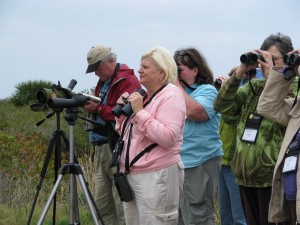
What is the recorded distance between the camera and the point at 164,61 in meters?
4.38

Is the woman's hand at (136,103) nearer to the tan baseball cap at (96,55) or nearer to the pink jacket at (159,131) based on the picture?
the pink jacket at (159,131)

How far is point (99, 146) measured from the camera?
596 cm

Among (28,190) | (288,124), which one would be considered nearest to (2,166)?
(28,190)

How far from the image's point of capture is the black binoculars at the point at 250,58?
4.33 metres

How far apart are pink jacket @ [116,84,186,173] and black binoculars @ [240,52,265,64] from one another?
550 millimetres

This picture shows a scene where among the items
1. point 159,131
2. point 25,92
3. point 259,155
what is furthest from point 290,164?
point 25,92

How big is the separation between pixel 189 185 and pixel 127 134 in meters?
1.02

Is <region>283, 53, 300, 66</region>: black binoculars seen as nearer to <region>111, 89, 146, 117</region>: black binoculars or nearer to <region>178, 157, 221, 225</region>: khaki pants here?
<region>111, 89, 146, 117</region>: black binoculars

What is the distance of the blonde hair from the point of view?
436cm

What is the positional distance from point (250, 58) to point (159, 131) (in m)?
0.89

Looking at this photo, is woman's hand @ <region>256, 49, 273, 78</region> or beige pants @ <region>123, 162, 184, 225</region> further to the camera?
woman's hand @ <region>256, 49, 273, 78</region>

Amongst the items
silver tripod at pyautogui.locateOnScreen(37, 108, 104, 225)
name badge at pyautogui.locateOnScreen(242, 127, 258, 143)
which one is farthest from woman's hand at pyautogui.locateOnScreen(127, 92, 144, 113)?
silver tripod at pyautogui.locateOnScreen(37, 108, 104, 225)

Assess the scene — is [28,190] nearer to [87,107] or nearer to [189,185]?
[87,107]

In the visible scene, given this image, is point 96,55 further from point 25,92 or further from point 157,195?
point 25,92
